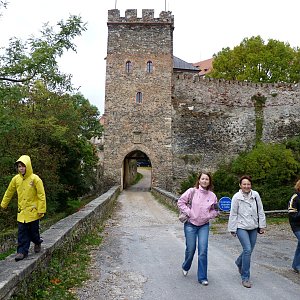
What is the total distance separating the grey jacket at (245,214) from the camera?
18.1ft

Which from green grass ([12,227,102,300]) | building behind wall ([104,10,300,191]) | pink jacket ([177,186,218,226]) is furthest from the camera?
building behind wall ([104,10,300,191])

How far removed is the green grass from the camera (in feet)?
15.0

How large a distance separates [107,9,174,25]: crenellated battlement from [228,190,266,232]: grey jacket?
22368 millimetres

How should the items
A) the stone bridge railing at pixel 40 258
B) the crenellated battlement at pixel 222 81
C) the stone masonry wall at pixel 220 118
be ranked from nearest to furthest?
the stone bridge railing at pixel 40 258 < the stone masonry wall at pixel 220 118 < the crenellated battlement at pixel 222 81

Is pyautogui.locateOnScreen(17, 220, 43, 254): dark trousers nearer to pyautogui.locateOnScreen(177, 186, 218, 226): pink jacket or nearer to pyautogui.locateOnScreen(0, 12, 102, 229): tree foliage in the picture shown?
pyautogui.locateOnScreen(177, 186, 218, 226): pink jacket

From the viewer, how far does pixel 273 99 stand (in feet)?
91.5

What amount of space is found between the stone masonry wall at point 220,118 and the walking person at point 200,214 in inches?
804

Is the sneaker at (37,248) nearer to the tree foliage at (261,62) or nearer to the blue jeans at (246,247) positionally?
the blue jeans at (246,247)

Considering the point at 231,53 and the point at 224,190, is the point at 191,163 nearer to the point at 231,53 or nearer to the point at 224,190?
the point at 224,190

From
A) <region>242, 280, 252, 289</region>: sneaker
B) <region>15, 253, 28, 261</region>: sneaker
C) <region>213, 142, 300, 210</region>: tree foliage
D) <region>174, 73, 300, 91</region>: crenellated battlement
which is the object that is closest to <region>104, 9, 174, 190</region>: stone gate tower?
<region>174, 73, 300, 91</region>: crenellated battlement

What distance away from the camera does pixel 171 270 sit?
615 centimetres

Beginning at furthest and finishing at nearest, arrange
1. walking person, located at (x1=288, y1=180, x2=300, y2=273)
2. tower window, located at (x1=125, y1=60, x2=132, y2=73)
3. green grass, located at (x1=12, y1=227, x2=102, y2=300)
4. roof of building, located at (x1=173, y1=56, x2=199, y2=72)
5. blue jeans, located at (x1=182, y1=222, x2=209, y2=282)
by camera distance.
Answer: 1. roof of building, located at (x1=173, y1=56, x2=199, y2=72)
2. tower window, located at (x1=125, y1=60, x2=132, y2=73)
3. walking person, located at (x1=288, y1=180, x2=300, y2=273)
4. blue jeans, located at (x1=182, y1=222, x2=209, y2=282)
5. green grass, located at (x1=12, y1=227, x2=102, y2=300)

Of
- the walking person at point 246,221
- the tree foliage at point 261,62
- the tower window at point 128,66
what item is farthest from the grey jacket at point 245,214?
the tree foliage at point 261,62

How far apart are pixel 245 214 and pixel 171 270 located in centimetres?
150
